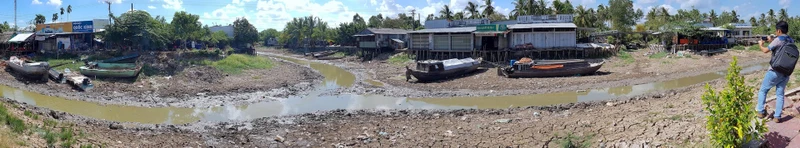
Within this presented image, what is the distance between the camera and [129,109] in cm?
1941

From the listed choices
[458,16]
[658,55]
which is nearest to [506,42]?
[658,55]

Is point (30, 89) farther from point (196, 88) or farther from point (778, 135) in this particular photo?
point (778, 135)

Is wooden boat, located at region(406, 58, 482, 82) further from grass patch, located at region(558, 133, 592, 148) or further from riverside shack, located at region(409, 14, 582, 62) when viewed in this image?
grass patch, located at region(558, 133, 592, 148)

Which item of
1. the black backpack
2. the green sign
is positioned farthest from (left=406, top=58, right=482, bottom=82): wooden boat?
the black backpack

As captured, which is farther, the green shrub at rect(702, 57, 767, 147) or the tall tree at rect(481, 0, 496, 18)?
the tall tree at rect(481, 0, 496, 18)

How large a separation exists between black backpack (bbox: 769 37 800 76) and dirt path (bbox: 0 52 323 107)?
18699 mm

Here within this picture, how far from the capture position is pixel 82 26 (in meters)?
38.5

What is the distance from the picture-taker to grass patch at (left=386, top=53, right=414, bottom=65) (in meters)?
41.4

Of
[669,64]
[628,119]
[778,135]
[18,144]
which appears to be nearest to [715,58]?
[669,64]

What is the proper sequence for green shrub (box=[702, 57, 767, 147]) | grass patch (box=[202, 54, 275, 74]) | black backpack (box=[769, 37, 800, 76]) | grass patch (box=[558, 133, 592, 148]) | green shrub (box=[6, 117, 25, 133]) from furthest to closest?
grass patch (box=[202, 54, 275, 74]) → green shrub (box=[6, 117, 25, 133]) → grass patch (box=[558, 133, 592, 148]) → black backpack (box=[769, 37, 800, 76]) → green shrub (box=[702, 57, 767, 147])

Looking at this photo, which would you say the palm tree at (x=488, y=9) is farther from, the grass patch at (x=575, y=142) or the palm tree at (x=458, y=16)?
the grass patch at (x=575, y=142)

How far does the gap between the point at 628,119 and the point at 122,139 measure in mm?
12024

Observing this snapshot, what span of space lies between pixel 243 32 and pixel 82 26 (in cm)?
2634

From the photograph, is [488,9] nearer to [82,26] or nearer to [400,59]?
[400,59]
